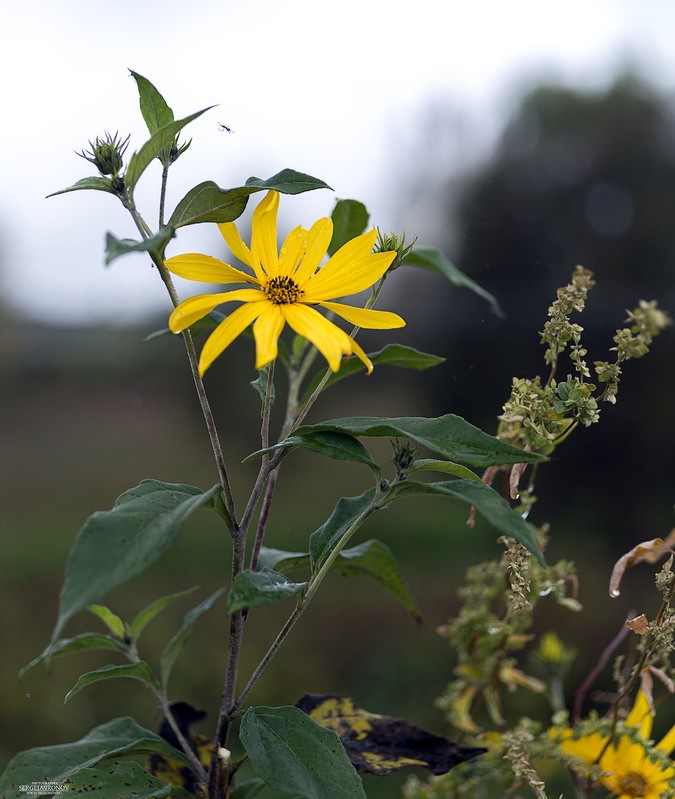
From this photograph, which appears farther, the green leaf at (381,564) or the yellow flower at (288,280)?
the green leaf at (381,564)

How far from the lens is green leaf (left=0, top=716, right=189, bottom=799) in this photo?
1.42ft

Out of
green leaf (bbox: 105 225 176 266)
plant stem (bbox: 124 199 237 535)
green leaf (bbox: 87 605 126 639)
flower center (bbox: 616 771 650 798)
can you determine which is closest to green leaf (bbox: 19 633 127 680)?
green leaf (bbox: 87 605 126 639)

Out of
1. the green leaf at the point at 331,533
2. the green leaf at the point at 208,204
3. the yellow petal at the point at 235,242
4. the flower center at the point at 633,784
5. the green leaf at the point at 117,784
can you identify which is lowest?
the flower center at the point at 633,784

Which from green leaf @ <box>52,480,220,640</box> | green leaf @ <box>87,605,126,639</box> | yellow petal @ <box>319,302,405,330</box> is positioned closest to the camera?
green leaf @ <box>52,480,220,640</box>

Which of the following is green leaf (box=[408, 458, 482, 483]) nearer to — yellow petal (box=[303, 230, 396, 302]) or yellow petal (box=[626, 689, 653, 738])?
yellow petal (box=[303, 230, 396, 302])

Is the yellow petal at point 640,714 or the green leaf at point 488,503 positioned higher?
the green leaf at point 488,503

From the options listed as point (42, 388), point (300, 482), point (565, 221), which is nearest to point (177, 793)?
point (300, 482)

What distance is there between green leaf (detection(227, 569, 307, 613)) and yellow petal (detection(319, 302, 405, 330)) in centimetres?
13

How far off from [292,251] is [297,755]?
0.83 feet

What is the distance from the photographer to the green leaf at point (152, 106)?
1.29 ft

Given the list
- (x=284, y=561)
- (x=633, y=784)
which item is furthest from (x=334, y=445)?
(x=633, y=784)

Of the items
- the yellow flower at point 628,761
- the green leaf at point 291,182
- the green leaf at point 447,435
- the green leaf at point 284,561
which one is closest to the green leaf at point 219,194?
the green leaf at point 291,182

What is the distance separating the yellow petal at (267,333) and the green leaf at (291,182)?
0.18 ft

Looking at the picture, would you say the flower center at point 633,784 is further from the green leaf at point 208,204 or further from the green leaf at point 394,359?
the green leaf at point 208,204
